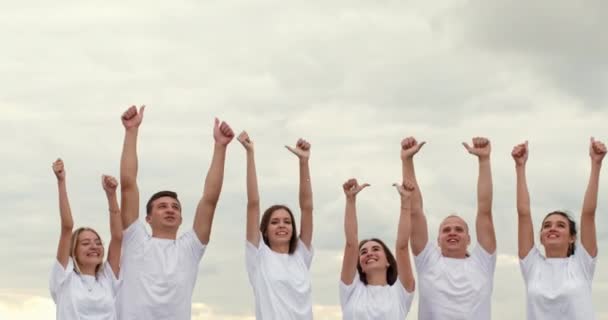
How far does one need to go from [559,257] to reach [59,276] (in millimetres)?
7045

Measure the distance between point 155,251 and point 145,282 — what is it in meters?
0.46

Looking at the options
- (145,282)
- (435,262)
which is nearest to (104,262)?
(145,282)

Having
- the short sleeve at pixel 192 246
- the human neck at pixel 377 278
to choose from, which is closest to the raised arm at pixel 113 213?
the short sleeve at pixel 192 246

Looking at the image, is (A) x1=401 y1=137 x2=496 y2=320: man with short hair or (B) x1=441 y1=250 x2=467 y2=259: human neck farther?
(B) x1=441 y1=250 x2=467 y2=259: human neck

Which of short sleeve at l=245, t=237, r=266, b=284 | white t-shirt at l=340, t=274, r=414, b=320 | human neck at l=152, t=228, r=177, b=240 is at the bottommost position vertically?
white t-shirt at l=340, t=274, r=414, b=320

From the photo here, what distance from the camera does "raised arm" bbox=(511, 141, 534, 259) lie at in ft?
55.9

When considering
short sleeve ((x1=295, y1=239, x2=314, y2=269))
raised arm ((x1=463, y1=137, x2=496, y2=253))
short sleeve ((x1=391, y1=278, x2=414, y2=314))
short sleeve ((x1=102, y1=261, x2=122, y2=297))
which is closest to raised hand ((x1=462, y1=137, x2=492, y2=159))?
raised arm ((x1=463, y1=137, x2=496, y2=253))

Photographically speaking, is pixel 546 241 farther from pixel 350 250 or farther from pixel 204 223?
pixel 204 223

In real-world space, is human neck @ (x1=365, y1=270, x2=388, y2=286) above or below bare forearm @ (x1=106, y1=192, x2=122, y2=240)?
below

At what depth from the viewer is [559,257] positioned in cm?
1720

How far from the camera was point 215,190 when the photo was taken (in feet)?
54.3

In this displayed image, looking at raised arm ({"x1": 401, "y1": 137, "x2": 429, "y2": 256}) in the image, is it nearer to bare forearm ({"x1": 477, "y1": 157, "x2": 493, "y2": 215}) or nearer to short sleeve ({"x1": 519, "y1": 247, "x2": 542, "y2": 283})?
bare forearm ({"x1": 477, "y1": 157, "x2": 493, "y2": 215})

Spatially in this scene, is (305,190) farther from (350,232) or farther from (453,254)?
(453,254)

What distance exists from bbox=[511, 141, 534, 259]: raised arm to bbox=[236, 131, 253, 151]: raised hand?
3877 mm
